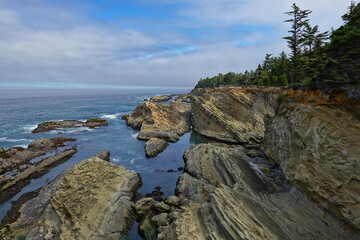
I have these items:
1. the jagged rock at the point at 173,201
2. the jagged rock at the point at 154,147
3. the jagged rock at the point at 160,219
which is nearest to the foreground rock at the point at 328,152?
the jagged rock at the point at 173,201

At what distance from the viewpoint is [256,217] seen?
53.0ft

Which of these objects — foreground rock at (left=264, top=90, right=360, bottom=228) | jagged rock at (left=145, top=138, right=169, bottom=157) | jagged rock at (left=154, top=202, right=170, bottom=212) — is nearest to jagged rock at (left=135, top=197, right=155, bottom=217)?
jagged rock at (left=154, top=202, right=170, bottom=212)

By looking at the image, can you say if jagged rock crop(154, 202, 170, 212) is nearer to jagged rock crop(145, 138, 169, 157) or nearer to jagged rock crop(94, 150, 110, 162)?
jagged rock crop(145, 138, 169, 157)

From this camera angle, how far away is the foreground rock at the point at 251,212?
14422 mm

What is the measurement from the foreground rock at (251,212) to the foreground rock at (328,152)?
5.21 ft

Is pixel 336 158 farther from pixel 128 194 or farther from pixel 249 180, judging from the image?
pixel 128 194

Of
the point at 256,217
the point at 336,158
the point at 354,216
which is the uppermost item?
the point at 336,158

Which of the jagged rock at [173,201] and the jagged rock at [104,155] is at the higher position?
the jagged rock at [104,155]

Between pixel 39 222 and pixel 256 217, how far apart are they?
21736mm

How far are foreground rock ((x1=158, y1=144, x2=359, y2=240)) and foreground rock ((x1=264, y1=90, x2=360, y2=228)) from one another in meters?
1.59

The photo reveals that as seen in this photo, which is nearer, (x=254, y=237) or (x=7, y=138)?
(x=254, y=237)

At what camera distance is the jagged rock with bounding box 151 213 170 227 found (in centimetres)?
1931

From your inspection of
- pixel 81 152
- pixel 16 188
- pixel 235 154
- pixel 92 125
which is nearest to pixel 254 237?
pixel 235 154

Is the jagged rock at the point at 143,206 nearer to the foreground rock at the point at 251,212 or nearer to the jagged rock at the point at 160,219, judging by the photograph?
the jagged rock at the point at 160,219
